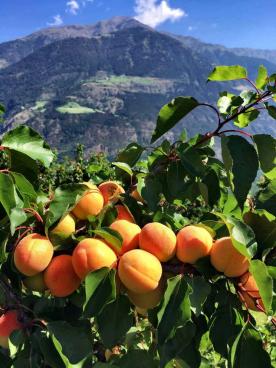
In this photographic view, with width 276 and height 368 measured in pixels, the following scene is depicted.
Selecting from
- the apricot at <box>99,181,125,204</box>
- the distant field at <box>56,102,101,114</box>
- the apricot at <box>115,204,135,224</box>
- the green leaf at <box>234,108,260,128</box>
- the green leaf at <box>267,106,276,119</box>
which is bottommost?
the distant field at <box>56,102,101,114</box>

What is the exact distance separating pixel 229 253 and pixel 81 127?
184 m

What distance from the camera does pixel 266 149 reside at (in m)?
1.40

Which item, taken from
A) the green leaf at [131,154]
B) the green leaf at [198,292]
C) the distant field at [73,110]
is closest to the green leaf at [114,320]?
the green leaf at [198,292]

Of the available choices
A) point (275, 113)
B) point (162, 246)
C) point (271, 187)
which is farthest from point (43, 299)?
point (275, 113)

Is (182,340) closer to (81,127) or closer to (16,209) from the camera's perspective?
(16,209)

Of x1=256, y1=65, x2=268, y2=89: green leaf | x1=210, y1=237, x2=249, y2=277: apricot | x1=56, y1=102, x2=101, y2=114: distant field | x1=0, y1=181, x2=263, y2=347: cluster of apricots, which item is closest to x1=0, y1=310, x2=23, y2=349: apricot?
x1=0, y1=181, x2=263, y2=347: cluster of apricots

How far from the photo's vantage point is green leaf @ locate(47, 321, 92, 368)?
4.15 ft

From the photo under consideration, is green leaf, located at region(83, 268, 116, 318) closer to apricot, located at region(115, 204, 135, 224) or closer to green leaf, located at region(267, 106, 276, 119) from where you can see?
apricot, located at region(115, 204, 135, 224)

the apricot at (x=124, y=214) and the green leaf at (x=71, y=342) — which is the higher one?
the apricot at (x=124, y=214)

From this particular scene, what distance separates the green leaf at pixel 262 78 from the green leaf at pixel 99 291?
0.98 metres

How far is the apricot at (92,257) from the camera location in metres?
1.20

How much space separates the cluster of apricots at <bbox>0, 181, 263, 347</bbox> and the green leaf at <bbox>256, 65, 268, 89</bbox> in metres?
0.71

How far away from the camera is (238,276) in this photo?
4.08ft

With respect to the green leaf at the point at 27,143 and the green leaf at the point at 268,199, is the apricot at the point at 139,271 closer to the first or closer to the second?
the green leaf at the point at 268,199
